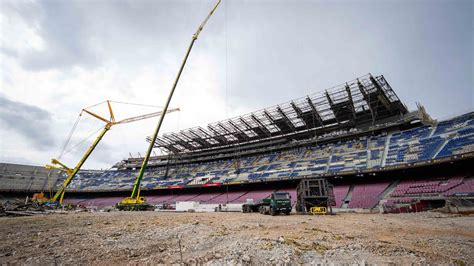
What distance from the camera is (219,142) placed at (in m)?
51.9

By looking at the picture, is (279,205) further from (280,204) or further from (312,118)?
(312,118)

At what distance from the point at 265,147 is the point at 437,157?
30656 mm

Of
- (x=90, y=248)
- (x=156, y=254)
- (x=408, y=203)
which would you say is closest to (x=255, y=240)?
(x=156, y=254)

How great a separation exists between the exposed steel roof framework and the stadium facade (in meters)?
0.17

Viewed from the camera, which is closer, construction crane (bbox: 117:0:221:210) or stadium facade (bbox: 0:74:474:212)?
stadium facade (bbox: 0:74:474:212)

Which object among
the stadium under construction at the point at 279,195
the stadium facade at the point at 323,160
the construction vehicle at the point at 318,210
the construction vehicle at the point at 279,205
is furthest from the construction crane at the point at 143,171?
the construction vehicle at the point at 318,210

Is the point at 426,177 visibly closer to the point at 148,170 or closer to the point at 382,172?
the point at 382,172

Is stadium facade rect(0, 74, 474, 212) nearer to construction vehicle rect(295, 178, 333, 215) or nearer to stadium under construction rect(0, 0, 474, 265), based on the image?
stadium under construction rect(0, 0, 474, 265)

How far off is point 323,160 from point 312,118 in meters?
8.44

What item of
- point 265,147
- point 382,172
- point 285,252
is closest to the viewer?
point 285,252

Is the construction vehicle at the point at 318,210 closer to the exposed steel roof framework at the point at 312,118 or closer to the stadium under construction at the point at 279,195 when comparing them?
the stadium under construction at the point at 279,195

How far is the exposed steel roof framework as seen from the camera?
31.0 meters

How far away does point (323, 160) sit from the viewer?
3544 centimetres

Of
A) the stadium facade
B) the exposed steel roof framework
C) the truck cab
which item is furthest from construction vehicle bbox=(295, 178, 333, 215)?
the exposed steel roof framework
